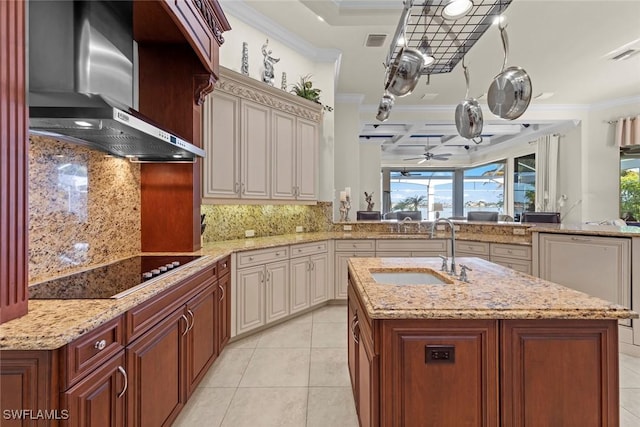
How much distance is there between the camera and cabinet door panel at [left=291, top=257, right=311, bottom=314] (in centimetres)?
336

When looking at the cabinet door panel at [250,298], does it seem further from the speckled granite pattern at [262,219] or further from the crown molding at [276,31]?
the crown molding at [276,31]

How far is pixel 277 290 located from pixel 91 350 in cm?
215

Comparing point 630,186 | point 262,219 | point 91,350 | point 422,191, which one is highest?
point 422,191

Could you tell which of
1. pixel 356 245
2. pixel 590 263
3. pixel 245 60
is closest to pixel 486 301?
pixel 590 263

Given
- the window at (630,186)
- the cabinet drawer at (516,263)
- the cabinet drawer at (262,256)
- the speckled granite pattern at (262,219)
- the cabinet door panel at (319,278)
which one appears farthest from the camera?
the window at (630,186)

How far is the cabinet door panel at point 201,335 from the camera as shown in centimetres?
188

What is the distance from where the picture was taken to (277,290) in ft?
10.4

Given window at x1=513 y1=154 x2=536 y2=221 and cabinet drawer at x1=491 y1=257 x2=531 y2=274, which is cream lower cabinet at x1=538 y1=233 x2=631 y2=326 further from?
window at x1=513 y1=154 x2=536 y2=221

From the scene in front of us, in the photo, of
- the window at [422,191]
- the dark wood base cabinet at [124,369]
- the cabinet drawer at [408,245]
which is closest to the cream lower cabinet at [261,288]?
the dark wood base cabinet at [124,369]

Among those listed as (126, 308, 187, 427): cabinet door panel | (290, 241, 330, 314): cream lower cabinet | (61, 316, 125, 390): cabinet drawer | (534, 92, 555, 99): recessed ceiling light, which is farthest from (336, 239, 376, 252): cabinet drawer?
(534, 92, 555, 99): recessed ceiling light

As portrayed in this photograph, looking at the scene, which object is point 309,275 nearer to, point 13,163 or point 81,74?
point 81,74

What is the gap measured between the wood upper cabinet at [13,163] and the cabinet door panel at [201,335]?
91cm

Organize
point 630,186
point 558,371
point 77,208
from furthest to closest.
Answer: point 630,186 < point 77,208 < point 558,371

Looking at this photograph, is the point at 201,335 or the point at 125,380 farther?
the point at 201,335
